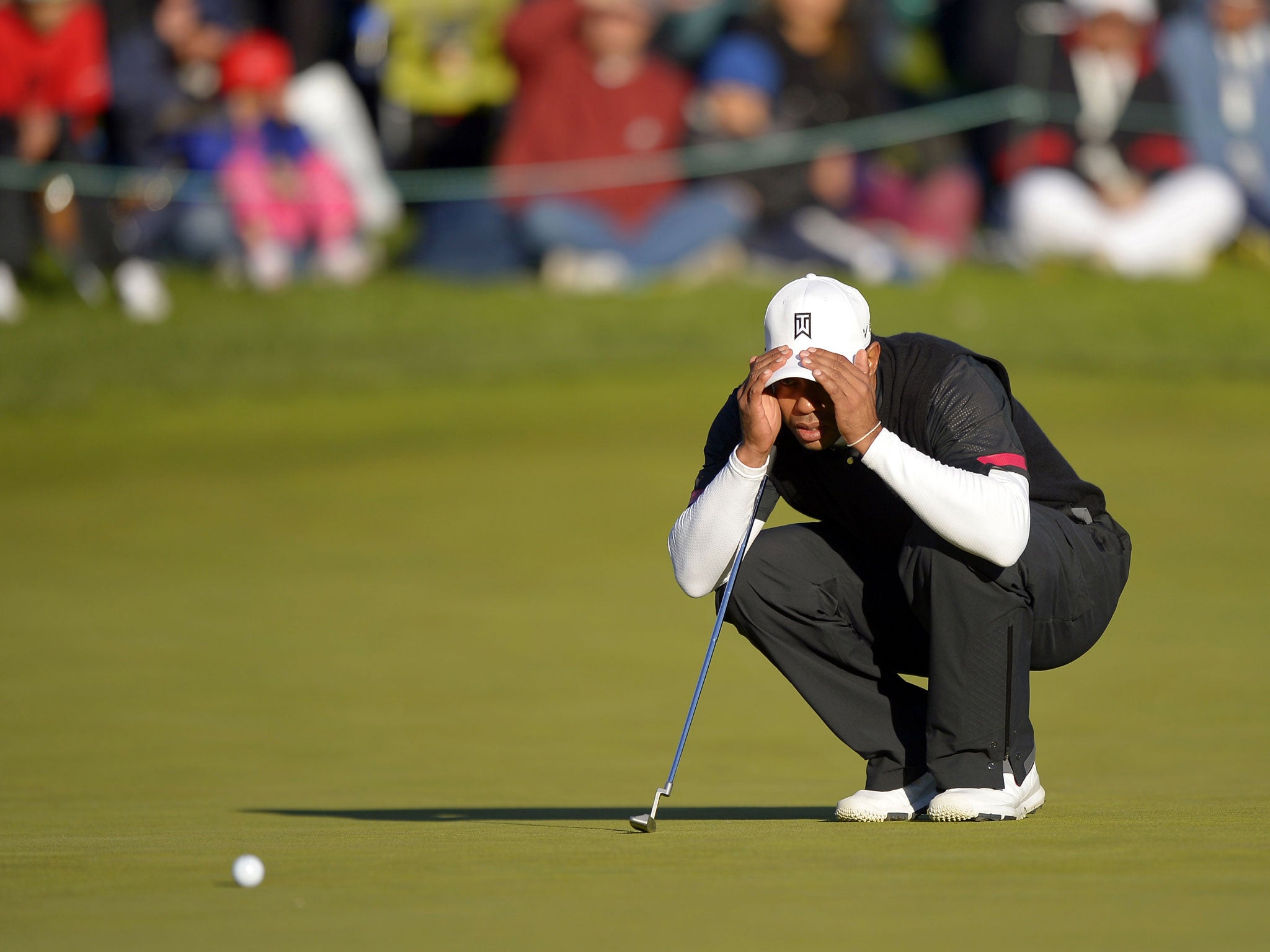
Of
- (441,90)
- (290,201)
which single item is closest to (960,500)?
(290,201)

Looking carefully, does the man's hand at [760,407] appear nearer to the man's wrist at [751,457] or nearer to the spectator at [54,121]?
the man's wrist at [751,457]

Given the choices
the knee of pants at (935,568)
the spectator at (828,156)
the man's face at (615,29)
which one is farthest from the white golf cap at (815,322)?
the man's face at (615,29)

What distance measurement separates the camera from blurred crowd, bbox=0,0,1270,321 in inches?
519

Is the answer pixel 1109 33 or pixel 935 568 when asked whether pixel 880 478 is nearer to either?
pixel 935 568

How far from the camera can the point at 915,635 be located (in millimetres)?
4430

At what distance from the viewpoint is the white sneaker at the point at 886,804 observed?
423 centimetres

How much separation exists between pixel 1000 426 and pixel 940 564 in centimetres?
33

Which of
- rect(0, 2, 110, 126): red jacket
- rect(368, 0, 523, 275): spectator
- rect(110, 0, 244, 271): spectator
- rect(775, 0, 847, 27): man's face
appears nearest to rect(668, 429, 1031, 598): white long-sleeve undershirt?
rect(0, 2, 110, 126): red jacket

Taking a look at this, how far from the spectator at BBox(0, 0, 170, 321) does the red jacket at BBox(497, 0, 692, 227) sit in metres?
2.78

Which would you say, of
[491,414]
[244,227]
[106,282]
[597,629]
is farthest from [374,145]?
[597,629]

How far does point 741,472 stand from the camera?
13.9 ft

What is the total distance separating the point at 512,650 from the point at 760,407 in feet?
10.9

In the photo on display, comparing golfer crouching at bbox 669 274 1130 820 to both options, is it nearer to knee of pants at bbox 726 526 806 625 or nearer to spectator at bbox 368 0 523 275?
knee of pants at bbox 726 526 806 625

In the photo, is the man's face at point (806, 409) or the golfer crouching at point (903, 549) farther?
the man's face at point (806, 409)
